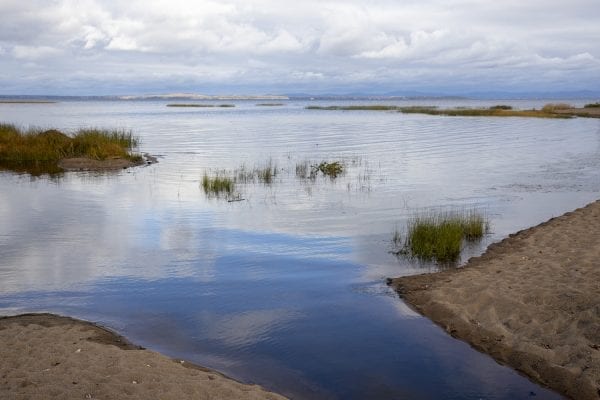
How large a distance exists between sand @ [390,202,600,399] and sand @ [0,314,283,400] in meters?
3.72

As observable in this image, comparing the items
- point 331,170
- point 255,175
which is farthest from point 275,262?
point 331,170

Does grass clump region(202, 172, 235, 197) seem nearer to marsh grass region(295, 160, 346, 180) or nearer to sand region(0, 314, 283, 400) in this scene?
marsh grass region(295, 160, 346, 180)

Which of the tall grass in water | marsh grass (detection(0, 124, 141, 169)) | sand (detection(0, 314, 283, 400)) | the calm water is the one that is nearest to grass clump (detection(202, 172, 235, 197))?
the calm water

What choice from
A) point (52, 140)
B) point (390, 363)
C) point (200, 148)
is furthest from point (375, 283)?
point (200, 148)

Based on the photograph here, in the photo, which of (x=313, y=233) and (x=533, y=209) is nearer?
(x=313, y=233)

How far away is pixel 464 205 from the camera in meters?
20.8

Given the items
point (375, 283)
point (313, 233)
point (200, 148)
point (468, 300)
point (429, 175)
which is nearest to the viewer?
point (468, 300)

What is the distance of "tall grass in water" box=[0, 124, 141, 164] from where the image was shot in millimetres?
34812

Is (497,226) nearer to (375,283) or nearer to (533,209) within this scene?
(533,209)

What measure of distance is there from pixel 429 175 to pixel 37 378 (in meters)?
22.7

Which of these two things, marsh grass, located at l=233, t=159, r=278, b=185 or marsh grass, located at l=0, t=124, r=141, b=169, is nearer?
marsh grass, located at l=233, t=159, r=278, b=185

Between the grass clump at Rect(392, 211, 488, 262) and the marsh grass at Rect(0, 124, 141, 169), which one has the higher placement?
the marsh grass at Rect(0, 124, 141, 169)

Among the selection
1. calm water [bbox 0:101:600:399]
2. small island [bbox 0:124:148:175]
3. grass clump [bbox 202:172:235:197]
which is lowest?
calm water [bbox 0:101:600:399]

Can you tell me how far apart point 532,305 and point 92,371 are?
6649 millimetres
